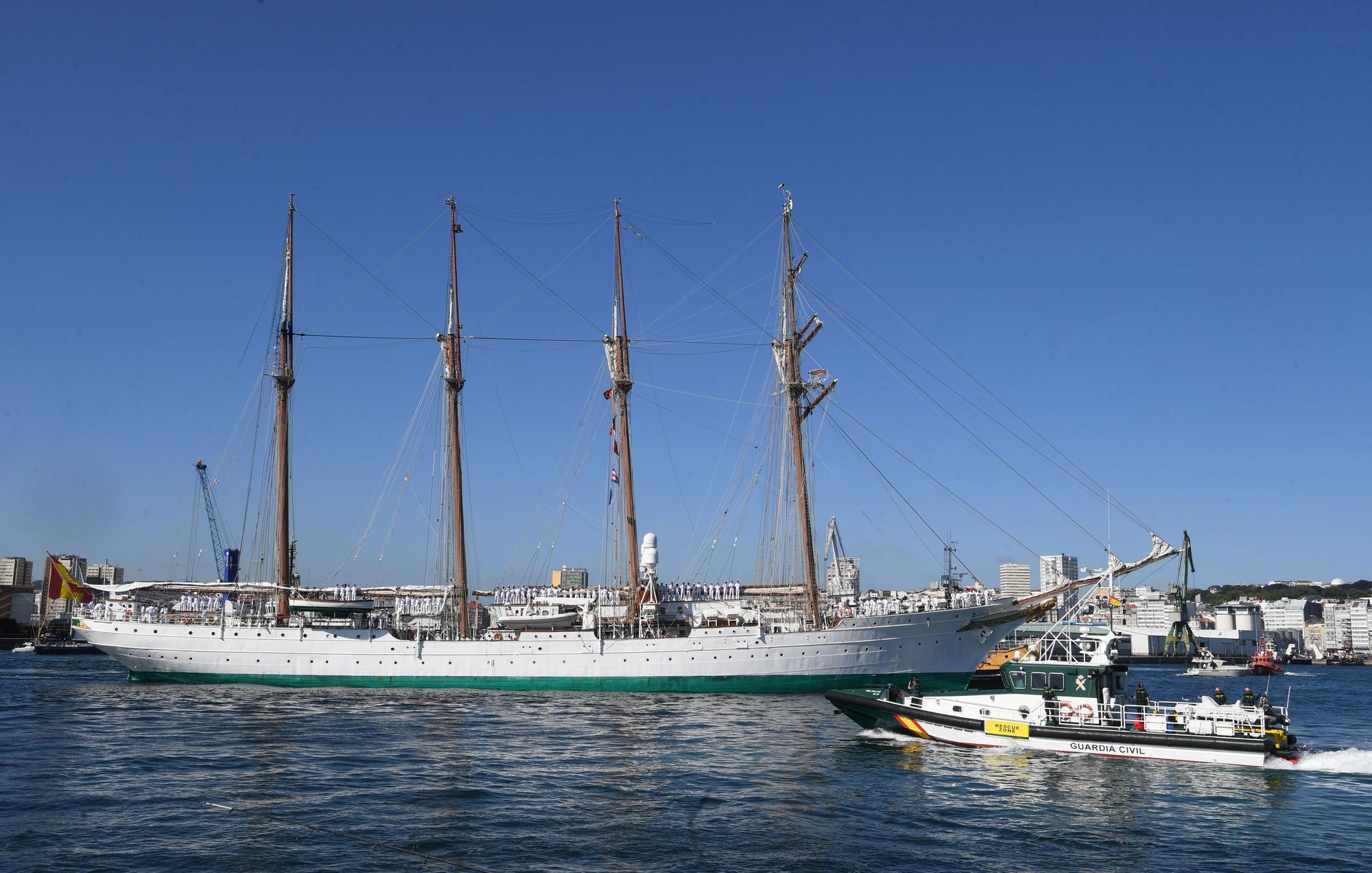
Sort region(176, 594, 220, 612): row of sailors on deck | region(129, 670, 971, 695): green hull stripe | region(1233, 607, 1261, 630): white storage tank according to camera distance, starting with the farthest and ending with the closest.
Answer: region(1233, 607, 1261, 630): white storage tank, region(176, 594, 220, 612): row of sailors on deck, region(129, 670, 971, 695): green hull stripe

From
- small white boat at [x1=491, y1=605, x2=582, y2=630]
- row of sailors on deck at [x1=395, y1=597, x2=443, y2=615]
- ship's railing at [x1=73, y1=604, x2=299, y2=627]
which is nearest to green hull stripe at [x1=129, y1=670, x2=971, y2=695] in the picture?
ship's railing at [x1=73, y1=604, x2=299, y2=627]

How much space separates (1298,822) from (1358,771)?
9791mm

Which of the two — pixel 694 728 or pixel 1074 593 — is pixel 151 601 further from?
pixel 1074 593

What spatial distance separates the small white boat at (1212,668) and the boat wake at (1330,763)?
308 ft

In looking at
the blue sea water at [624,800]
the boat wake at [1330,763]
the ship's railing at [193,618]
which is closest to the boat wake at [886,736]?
the blue sea water at [624,800]

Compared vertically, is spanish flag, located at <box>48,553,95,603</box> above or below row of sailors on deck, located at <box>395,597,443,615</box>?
above

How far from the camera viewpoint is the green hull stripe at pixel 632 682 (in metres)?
55.4

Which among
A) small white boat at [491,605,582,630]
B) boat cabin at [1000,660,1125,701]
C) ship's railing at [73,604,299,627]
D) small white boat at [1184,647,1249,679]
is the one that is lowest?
small white boat at [1184,647,1249,679]

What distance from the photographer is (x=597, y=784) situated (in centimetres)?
2678

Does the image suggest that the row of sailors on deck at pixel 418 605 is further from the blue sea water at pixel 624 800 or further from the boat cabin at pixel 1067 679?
the boat cabin at pixel 1067 679

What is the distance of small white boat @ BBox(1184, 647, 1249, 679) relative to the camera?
119 m

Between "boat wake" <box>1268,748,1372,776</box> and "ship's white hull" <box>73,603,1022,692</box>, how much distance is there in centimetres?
2491

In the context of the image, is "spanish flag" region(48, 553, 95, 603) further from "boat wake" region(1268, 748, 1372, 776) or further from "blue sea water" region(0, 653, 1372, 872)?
"boat wake" region(1268, 748, 1372, 776)

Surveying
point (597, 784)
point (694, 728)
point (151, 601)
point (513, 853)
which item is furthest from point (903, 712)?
point (151, 601)
